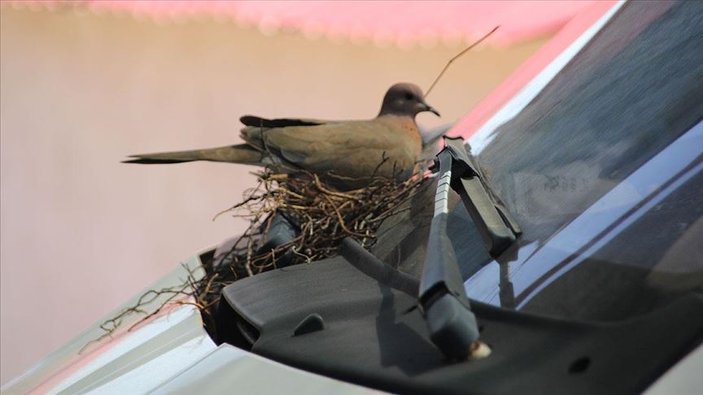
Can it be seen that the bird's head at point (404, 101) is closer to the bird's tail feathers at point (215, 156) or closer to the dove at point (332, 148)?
the dove at point (332, 148)

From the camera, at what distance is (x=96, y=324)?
1.08 metres

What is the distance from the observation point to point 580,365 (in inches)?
18.9

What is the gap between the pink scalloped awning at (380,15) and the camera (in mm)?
3025

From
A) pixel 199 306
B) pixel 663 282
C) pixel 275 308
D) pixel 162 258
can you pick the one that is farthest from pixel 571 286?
pixel 162 258

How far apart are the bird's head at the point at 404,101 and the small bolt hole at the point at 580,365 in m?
0.77

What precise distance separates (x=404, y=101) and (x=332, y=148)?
0.26 m

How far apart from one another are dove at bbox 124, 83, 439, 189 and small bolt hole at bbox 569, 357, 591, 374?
515 millimetres

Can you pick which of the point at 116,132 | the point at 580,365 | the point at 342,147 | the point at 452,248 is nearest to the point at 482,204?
the point at 452,248

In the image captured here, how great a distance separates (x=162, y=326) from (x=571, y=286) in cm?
41

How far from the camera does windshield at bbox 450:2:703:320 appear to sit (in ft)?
1.78

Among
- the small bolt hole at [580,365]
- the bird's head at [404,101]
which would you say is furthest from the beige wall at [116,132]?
the small bolt hole at [580,365]

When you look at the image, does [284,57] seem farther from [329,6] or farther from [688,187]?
[688,187]

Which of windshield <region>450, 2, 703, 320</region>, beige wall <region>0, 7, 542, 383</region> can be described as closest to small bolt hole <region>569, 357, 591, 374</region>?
windshield <region>450, 2, 703, 320</region>

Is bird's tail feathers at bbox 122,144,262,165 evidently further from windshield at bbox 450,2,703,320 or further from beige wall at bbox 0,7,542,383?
beige wall at bbox 0,7,542,383
